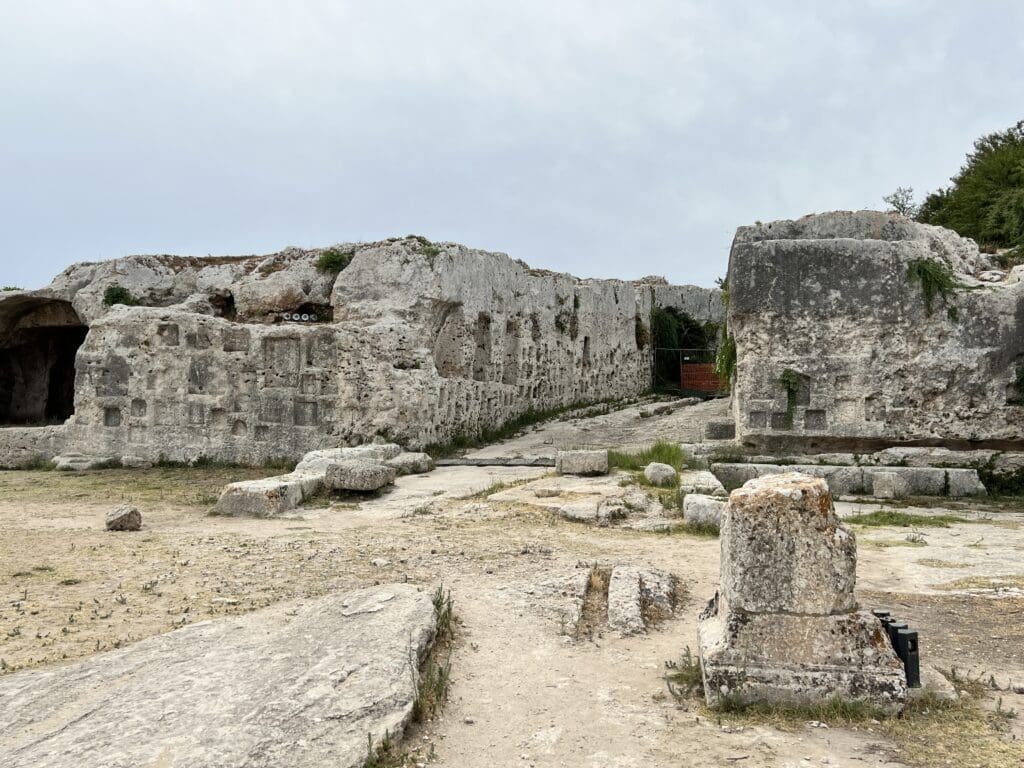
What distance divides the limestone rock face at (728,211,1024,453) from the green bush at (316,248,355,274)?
663cm

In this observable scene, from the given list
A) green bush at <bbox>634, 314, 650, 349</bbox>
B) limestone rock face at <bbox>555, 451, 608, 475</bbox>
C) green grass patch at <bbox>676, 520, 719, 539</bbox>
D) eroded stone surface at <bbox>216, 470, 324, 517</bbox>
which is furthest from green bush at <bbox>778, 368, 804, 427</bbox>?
green bush at <bbox>634, 314, 650, 349</bbox>

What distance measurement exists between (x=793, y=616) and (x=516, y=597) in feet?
6.10

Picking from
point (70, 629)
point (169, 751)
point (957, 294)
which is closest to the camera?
point (169, 751)

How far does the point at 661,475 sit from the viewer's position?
356 inches

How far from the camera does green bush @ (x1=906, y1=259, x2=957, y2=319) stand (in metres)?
9.62

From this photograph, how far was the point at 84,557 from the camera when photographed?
19.5 ft

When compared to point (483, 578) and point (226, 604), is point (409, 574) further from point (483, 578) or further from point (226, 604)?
point (226, 604)

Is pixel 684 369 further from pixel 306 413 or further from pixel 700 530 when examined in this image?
pixel 700 530

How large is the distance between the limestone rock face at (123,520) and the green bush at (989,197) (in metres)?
13.2

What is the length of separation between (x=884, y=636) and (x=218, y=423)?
11.2m

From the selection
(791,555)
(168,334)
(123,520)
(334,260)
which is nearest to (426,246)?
(334,260)

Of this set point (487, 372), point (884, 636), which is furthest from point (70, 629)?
point (487, 372)

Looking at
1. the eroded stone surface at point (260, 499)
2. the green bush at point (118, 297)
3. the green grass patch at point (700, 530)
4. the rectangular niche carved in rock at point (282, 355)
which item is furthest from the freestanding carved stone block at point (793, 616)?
the green bush at point (118, 297)

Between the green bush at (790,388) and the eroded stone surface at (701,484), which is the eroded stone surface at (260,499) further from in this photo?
the green bush at (790,388)
